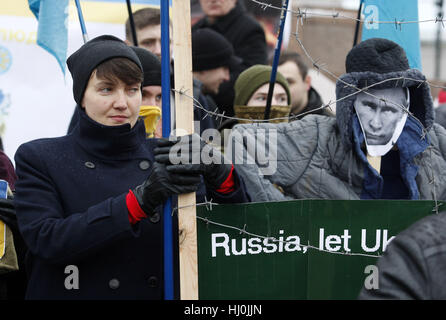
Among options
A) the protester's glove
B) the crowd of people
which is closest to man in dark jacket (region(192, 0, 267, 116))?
the crowd of people

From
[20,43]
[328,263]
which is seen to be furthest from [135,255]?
[20,43]

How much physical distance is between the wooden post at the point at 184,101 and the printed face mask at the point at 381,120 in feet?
3.49

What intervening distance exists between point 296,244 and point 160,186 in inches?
28.3

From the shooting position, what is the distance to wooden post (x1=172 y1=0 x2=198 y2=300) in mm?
2293

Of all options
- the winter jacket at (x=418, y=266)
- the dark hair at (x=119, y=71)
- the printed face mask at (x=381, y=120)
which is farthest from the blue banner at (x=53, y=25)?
the winter jacket at (x=418, y=266)

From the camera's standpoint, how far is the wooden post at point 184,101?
2.29 m

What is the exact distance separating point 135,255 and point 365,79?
1380 millimetres

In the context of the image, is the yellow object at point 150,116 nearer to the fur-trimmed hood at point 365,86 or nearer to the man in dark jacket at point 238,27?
the fur-trimmed hood at point 365,86

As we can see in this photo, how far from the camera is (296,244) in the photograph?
2619 millimetres

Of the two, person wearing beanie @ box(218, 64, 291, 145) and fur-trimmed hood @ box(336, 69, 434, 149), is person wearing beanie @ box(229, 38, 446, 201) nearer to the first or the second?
fur-trimmed hood @ box(336, 69, 434, 149)

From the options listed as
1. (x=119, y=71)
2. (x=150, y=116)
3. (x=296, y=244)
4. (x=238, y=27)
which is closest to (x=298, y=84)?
(x=238, y=27)

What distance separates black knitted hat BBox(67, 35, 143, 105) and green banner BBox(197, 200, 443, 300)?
2.26ft

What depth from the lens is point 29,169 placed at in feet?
7.91
